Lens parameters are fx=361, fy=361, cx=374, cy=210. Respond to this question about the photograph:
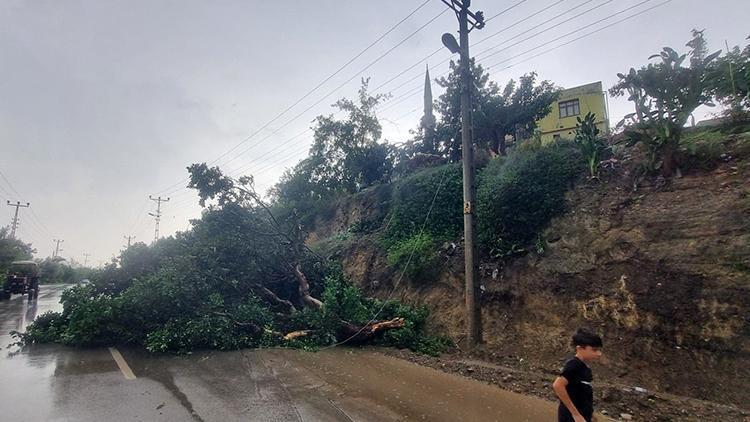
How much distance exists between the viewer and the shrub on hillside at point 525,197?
842 centimetres

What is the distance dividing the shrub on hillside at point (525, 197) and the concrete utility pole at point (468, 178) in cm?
135

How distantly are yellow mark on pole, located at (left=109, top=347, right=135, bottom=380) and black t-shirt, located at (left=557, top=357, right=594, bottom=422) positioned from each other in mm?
6564

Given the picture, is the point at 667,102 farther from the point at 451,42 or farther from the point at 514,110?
the point at 514,110

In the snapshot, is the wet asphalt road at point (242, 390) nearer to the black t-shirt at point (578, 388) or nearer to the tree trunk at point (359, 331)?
the tree trunk at point (359, 331)

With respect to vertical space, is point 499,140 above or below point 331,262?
above

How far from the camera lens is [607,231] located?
7.25m

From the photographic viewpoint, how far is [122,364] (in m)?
6.90

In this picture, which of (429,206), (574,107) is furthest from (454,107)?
(574,107)

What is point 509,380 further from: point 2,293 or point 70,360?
point 2,293

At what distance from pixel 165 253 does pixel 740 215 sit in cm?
1484

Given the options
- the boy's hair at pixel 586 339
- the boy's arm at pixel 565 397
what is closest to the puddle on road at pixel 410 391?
the boy's arm at pixel 565 397

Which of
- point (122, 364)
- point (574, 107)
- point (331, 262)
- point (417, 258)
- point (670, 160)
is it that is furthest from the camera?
point (574, 107)

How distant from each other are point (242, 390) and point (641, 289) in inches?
261

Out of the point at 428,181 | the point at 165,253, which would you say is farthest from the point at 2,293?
the point at 428,181
